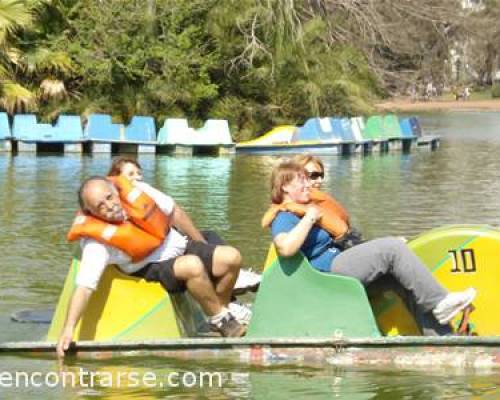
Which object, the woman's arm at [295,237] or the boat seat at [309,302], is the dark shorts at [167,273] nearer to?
the boat seat at [309,302]

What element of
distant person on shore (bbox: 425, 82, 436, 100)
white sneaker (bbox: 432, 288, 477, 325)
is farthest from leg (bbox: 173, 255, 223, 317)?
distant person on shore (bbox: 425, 82, 436, 100)

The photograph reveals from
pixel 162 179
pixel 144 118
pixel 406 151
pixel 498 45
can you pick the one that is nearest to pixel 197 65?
pixel 144 118

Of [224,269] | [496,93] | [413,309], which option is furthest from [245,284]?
[496,93]

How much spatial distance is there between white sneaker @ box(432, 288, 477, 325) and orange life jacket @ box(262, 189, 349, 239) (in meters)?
0.74

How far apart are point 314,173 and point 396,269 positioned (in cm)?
80

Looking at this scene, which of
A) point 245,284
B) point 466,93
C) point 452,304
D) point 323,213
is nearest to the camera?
point 452,304

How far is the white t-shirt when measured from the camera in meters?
7.25

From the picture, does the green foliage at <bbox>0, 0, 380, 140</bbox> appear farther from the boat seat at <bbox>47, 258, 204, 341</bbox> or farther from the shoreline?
the shoreline

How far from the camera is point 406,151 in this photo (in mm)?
29484

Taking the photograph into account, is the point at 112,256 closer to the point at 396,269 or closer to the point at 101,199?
the point at 101,199

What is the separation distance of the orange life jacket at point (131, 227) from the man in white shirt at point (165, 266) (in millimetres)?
38

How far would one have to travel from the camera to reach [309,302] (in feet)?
23.7

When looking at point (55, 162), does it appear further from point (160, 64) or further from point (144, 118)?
point (160, 64)

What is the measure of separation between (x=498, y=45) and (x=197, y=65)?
61.6 metres
